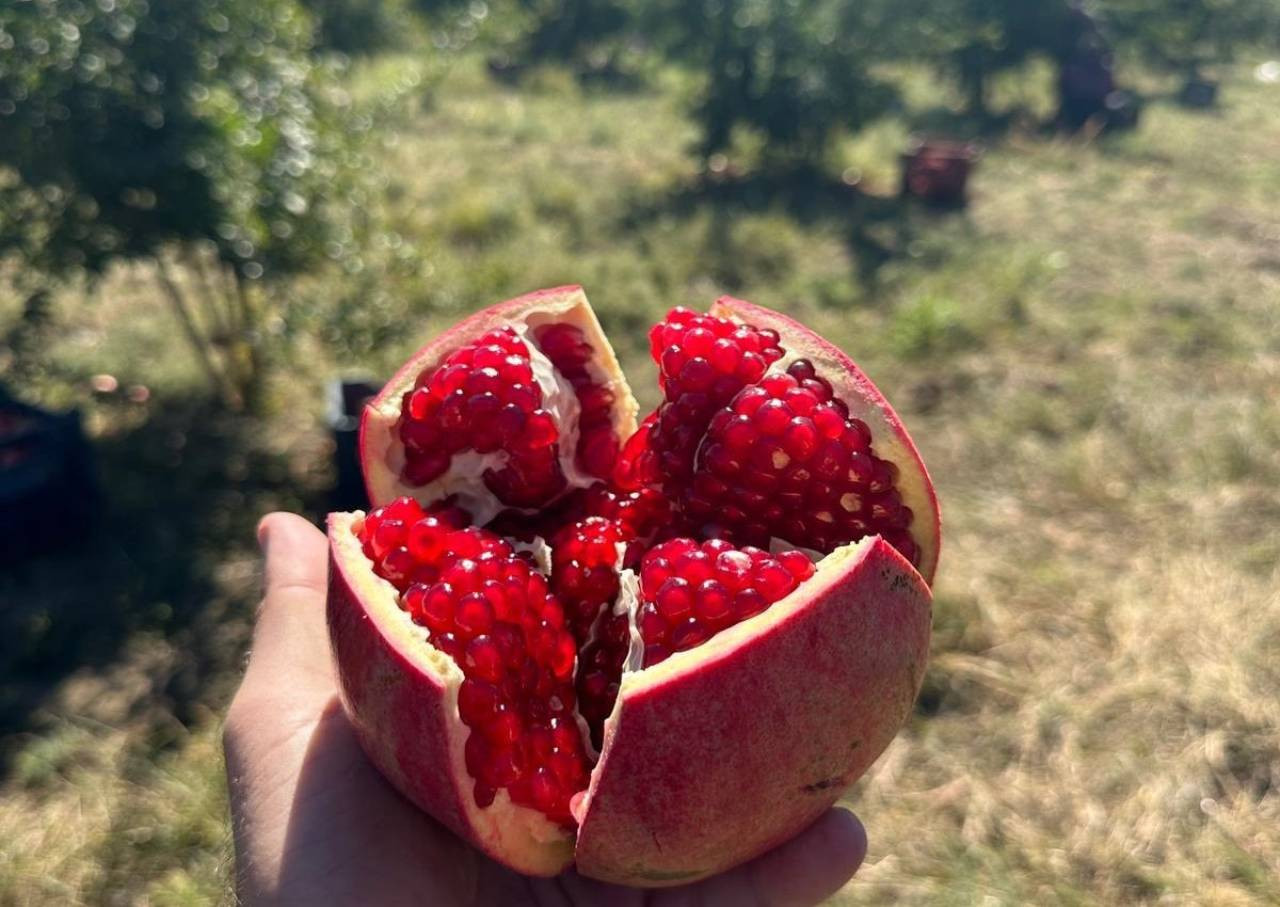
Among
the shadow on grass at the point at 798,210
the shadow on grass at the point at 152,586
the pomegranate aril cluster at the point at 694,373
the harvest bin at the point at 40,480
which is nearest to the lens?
the pomegranate aril cluster at the point at 694,373

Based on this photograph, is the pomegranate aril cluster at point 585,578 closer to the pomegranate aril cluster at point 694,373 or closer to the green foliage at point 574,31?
the pomegranate aril cluster at point 694,373

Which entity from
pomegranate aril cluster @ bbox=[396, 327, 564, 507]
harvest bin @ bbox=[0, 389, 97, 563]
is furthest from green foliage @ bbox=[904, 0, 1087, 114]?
pomegranate aril cluster @ bbox=[396, 327, 564, 507]

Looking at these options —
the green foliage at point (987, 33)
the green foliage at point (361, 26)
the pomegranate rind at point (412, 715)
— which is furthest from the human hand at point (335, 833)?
the green foliage at point (361, 26)

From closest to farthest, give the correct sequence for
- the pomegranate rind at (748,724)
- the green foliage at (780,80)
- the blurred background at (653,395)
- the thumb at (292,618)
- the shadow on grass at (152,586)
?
1. the pomegranate rind at (748,724)
2. the thumb at (292,618)
3. the blurred background at (653,395)
4. the shadow on grass at (152,586)
5. the green foliage at (780,80)

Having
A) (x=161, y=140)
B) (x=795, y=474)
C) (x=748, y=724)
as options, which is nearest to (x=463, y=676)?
(x=748, y=724)

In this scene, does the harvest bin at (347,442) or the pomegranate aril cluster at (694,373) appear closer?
the pomegranate aril cluster at (694,373)

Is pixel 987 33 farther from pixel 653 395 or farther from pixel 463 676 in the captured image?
pixel 463 676

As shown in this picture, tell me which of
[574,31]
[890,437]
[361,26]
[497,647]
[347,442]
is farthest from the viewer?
[574,31]
